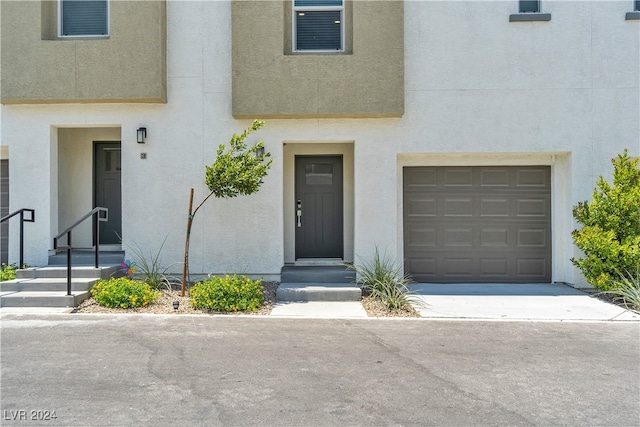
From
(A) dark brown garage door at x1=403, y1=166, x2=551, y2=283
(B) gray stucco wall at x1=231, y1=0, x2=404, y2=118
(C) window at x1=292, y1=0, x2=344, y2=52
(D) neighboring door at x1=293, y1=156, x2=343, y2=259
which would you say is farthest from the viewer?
(D) neighboring door at x1=293, y1=156, x2=343, y2=259

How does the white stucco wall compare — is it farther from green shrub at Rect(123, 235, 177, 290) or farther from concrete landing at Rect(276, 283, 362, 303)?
concrete landing at Rect(276, 283, 362, 303)

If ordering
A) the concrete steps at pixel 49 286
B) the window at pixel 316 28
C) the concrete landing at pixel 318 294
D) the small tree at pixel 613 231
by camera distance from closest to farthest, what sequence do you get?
the concrete steps at pixel 49 286
the small tree at pixel 613 231
the concrete landing at pixel 318 294
the window at pixel 316 28

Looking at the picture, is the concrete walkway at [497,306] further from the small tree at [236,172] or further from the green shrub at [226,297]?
the small tree at [236,172]

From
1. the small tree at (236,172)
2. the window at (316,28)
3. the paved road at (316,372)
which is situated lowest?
the paved road at (316,372)

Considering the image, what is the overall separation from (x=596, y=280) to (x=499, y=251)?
1.82 metres

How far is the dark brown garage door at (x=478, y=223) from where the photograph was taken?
352 inches

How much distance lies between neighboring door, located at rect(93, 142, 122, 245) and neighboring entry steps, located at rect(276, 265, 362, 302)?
12.9 ft

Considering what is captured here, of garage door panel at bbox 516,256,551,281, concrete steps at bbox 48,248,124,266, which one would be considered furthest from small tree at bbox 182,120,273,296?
garage door panel at bbox 516,256,551,281

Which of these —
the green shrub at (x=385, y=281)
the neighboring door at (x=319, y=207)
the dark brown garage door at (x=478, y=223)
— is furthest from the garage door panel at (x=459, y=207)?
the neighboring door at (x=319, y=207)

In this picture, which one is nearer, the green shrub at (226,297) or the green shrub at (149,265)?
the green shrub at (226,297)

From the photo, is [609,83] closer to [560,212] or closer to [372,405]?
[560,212]

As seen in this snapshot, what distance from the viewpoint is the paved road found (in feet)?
11.6

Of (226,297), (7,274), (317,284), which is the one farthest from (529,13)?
(7,274)

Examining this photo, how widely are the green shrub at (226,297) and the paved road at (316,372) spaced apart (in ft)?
1.50
